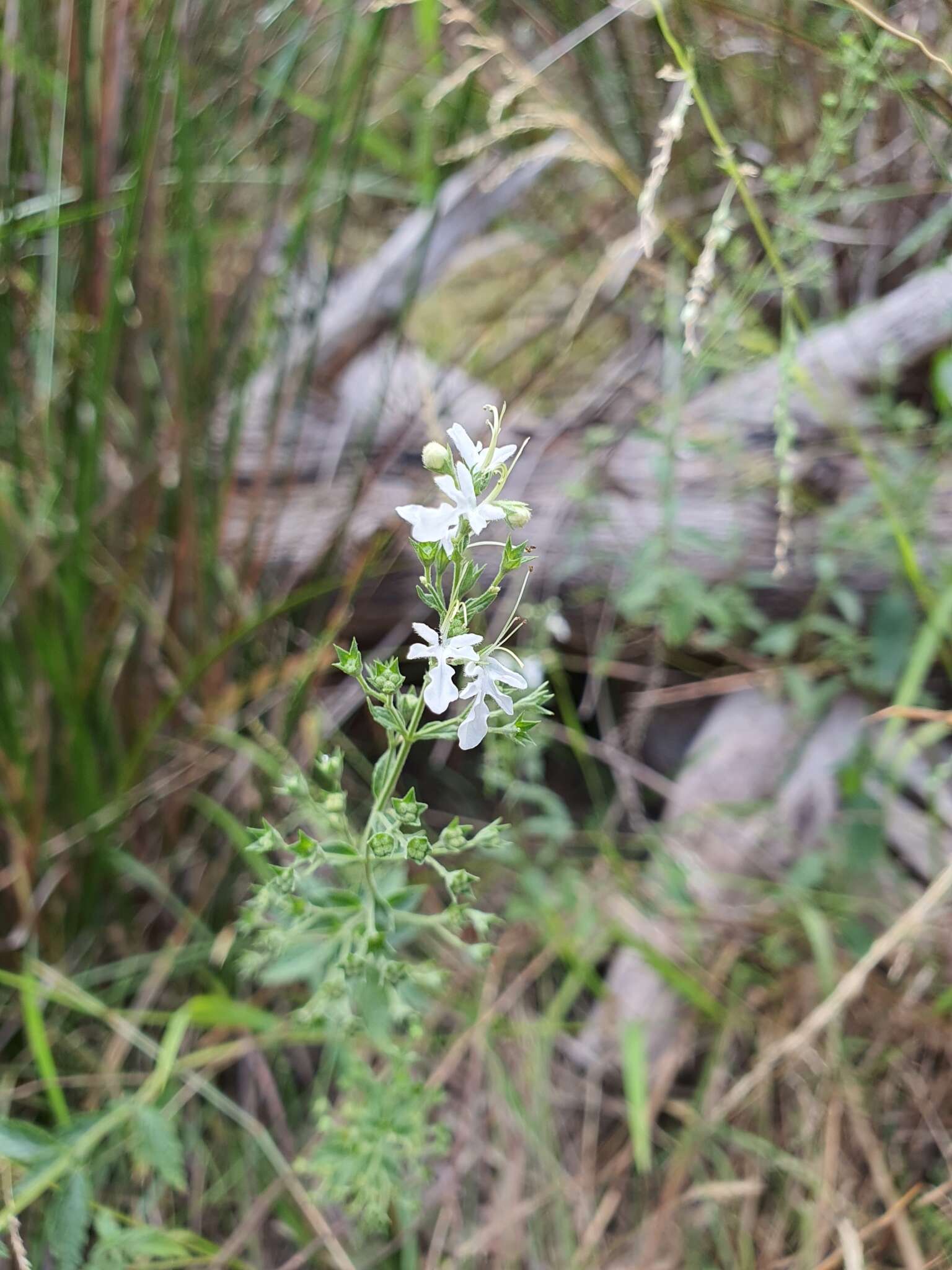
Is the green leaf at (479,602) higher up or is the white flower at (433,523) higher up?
the white flower at (433,523)

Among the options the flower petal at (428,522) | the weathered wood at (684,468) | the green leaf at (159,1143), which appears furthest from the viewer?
the weathered wood at (684,468)

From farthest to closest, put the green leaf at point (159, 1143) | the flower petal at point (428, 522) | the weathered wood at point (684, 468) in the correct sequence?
the weathered wood at point (684, 468)
the green leaf at point (159, 1143)
the flower petal at point (428, 522)

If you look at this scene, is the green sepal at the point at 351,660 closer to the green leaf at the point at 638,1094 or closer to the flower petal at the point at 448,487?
the flower petal at the point at 448,487

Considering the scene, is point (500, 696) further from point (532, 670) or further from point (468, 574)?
point (532, 670)

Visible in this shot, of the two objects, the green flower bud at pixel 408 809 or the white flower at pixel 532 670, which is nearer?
the green flower bud at pixel 408 809

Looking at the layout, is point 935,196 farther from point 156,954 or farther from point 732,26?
point 156,954

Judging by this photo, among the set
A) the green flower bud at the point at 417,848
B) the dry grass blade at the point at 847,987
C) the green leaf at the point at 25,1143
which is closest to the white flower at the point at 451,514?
the green flower bud at the point at 417,848

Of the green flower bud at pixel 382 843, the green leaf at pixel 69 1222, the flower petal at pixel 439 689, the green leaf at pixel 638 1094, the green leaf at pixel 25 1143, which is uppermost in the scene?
the flower petal at pixel 439 689
